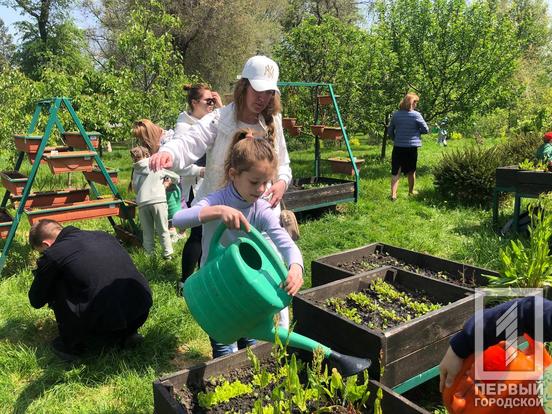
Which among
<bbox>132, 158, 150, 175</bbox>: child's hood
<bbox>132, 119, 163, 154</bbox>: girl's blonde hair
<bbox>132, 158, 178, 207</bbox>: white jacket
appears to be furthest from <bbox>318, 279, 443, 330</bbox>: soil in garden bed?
<bbox>132, 119, 163, 154</bbox>: girl's blonde hair

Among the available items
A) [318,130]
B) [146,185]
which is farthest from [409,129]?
[146,185]

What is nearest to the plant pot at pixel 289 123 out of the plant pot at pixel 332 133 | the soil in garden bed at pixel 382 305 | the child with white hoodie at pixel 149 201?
the plant pot at pixel 332 133

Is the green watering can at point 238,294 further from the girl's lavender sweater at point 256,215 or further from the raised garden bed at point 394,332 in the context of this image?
the raised garden bed at point 394,332

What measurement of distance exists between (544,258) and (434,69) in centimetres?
775

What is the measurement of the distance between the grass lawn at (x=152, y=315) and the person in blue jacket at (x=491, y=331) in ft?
Result: 5.49

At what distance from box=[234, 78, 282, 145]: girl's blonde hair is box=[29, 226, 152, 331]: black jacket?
1.26 metres

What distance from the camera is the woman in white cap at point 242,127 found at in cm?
227

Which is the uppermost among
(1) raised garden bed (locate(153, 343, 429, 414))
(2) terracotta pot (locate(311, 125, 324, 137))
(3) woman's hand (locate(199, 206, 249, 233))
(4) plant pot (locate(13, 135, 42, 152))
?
(2) terracotta pot (locate(311, 125, 324, 137))

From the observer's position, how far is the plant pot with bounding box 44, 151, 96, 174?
435 centimetres

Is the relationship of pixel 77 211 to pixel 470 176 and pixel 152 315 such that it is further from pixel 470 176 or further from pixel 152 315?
pixel 470 176

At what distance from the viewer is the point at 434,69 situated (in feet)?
31.8

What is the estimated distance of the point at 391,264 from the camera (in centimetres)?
372

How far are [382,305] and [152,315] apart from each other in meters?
1.70

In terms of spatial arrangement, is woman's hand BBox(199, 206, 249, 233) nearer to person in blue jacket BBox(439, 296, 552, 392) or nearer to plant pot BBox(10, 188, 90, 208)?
person in blue jacket BBox(439, 296, 552, 392)
